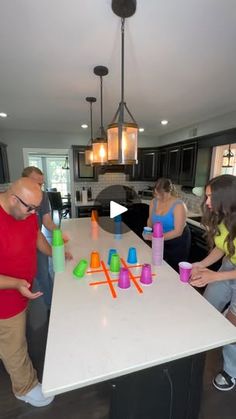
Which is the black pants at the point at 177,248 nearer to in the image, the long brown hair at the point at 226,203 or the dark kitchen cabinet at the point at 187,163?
the long brown hair at the point at 226,203

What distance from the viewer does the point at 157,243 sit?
149cm

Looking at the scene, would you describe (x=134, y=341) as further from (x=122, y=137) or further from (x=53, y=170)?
(x=53, y=170)

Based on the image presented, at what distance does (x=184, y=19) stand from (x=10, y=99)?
228cm

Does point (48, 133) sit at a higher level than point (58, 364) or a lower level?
higher

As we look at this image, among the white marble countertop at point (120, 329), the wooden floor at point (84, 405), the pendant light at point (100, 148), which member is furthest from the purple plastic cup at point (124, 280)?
the pendant light at point (100, 148)

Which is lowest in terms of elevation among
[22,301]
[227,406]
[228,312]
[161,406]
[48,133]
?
[227,406]

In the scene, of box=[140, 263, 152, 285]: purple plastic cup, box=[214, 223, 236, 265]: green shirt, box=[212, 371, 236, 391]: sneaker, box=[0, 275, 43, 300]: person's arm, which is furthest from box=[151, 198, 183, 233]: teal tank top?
box=[0, 275, 43, 300]: person's arm

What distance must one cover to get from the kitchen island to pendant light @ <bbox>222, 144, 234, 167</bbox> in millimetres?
2565

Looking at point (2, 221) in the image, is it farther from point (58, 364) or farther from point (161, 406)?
point (161, 406)

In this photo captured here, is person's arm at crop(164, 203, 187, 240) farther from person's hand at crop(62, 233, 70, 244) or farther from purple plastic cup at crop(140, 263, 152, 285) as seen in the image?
person's hand at crop(62, 233, 70, 244)

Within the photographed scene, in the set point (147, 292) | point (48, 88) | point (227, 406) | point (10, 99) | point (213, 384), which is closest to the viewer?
point (147, 292)

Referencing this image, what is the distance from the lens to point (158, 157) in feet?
15.3

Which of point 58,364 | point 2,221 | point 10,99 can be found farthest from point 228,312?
point 10,99

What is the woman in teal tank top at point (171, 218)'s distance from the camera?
196cm
